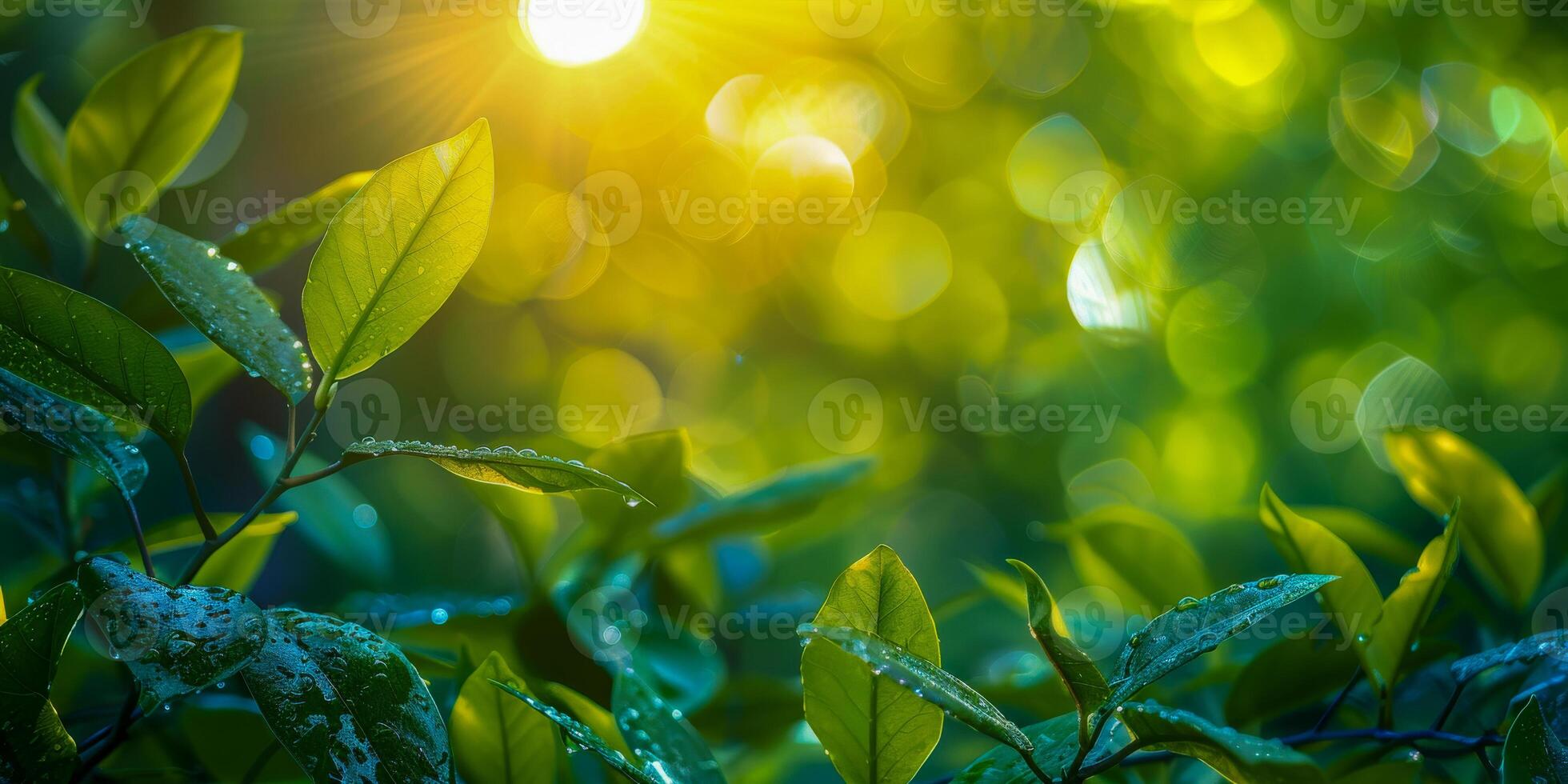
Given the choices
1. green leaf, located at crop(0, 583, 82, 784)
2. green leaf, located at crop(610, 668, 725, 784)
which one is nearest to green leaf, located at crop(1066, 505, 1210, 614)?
green leaf, located at crop(610, 668, 725, 784)

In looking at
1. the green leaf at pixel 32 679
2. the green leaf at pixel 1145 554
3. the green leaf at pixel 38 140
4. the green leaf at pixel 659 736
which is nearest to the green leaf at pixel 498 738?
the green leaf at pixel 659 736

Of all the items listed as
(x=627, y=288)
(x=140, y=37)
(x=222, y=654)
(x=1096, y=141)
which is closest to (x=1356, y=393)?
(x=1096, y=141)

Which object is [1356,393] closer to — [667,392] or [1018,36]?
[1018,36]

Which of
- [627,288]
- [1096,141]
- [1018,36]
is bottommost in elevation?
[627,288]

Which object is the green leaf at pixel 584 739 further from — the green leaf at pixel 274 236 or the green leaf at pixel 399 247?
the green leaf at pixel 274 236

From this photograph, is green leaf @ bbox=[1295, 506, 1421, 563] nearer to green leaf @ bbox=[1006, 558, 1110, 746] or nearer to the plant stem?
green leaf @ bbox=[1006, 558, 1110, 746]

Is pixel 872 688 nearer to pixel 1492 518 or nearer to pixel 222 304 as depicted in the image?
pixel 222 304

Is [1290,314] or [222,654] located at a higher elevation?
[1290,314]
